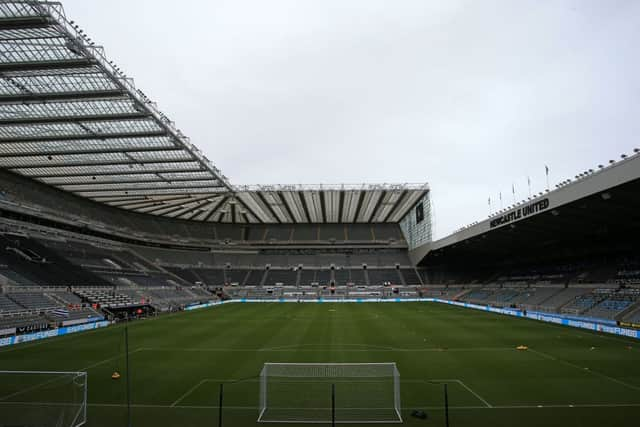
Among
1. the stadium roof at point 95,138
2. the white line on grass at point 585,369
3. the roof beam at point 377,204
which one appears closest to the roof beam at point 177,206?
the stadium roof at point 95,138

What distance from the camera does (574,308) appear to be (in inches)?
1293

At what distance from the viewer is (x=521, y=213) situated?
1229 inches

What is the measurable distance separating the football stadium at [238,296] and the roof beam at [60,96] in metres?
0.16

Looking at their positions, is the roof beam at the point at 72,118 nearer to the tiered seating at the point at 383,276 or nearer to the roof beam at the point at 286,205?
the roof beam at the point at 286,205

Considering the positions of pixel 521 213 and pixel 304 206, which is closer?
pixel 521 213

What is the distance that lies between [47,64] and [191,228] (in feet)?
197

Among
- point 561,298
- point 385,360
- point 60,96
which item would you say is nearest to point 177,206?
point 60,96

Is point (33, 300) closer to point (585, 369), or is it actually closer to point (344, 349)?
point (344, 349)

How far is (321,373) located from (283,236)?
7169cm

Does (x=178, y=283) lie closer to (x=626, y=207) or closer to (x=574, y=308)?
(x=574, y=308)

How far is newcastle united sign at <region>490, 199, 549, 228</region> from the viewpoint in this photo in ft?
92.1

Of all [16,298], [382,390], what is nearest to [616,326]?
Answer: [382,390]

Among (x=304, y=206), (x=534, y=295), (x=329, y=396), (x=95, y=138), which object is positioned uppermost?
(x=304, y=206)

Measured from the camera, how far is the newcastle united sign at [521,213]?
2807cm
